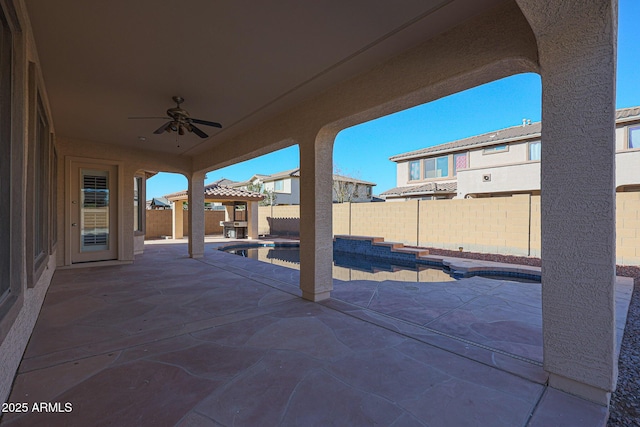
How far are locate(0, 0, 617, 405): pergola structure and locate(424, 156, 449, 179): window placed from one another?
14008mm

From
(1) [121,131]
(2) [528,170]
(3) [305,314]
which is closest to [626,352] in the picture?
(3) [305,314]

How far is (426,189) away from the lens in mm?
16453

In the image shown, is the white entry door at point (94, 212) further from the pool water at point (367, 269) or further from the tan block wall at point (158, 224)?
the tan block wall at point (158, 224)

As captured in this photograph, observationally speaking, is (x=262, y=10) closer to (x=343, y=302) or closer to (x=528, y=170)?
(x=343, y=302)

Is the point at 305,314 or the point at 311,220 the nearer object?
the point at 305,314

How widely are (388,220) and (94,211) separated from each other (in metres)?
9.78

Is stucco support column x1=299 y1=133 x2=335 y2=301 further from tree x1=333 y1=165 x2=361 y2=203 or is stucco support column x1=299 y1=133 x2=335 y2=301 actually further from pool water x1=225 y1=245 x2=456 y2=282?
tree x1=333 y1=165 x2=361 y2=203

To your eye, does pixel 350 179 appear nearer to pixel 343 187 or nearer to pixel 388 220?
pixel 343 187

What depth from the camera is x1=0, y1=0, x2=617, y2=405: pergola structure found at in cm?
202

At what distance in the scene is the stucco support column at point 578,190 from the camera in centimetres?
197

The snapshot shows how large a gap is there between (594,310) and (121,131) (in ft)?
25.6

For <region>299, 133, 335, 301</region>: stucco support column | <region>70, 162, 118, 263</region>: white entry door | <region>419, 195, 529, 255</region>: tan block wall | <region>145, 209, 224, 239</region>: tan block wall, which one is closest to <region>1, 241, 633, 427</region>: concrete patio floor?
<region>299, 133, 335, 301</region>: stucco support column

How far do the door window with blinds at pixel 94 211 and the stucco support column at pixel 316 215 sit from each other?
6.06 meters

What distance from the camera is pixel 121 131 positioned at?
628 cm
